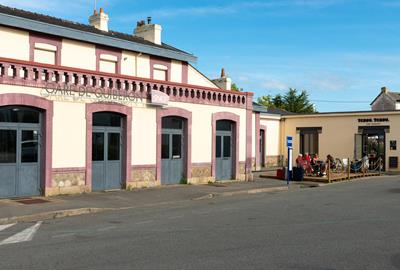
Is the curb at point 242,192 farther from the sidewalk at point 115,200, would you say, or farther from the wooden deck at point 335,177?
the wooden deck at point 335,177

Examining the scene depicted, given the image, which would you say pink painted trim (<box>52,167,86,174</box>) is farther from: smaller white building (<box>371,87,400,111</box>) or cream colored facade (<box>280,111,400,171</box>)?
smaller white building (<box>371,87,400,111</box>)

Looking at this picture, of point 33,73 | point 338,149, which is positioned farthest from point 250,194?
point 338,149

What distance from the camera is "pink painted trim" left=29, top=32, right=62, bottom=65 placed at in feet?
64.3

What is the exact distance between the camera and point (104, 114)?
18.1m

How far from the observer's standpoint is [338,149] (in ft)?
114

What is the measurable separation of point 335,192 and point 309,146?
17511 mm

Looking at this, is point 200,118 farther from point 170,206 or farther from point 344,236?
point 344,236

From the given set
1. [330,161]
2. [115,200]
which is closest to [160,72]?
[115,200]

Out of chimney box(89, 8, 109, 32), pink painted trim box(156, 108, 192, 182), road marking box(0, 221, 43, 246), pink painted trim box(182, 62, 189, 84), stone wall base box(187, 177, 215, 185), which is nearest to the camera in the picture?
road marking box(0, 221, 43, 246)

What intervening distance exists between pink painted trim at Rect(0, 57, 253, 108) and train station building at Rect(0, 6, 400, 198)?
33 mm

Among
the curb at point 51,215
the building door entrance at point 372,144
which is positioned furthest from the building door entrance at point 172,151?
the building door entrance at point 372,144

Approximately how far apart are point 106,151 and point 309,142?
21.7 m

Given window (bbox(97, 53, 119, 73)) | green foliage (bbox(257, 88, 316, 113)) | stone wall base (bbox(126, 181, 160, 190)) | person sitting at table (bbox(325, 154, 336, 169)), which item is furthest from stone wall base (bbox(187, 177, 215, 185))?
green foliage (bbox(257, 88, 316, 113))

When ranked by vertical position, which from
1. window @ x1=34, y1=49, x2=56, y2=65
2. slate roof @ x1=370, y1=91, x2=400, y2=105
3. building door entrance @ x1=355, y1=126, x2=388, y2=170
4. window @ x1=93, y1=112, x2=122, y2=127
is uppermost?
slate roof @ x1=370, y1=91, x2=400, y2=105
